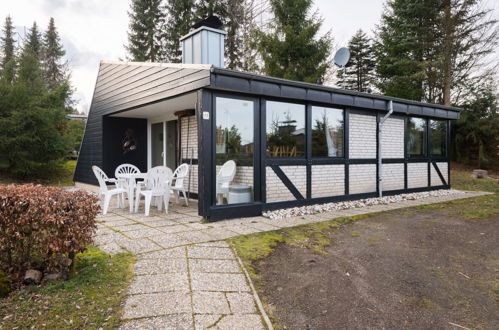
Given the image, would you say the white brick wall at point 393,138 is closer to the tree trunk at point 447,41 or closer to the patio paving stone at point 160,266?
the patio paving stone at point 160,266

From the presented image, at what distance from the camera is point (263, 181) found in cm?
558

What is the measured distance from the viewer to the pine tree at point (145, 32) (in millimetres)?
19062

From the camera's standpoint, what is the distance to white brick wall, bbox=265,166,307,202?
573 centimetres

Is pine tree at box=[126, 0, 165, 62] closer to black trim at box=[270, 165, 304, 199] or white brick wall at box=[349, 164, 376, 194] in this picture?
white brick wall at box=[349, 164, 376, 194]

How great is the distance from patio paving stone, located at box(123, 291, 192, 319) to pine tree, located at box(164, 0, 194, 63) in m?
17.4

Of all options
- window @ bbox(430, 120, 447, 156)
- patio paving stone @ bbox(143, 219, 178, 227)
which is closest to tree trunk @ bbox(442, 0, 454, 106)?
window @ bbox(430, 120, 447, 156)

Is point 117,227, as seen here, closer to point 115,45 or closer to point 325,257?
point 325,257

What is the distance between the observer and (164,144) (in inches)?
342

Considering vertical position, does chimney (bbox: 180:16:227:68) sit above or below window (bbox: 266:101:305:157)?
above

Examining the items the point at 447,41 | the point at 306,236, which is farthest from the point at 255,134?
the point at 447,41

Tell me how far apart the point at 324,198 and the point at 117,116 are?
5.84m

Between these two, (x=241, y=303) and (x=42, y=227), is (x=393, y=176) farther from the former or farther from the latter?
(x=42, y=227)

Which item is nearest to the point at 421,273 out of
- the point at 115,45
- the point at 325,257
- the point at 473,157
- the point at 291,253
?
the point at 325,257

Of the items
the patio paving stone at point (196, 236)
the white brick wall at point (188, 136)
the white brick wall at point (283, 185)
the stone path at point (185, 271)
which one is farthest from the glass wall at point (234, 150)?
the white brick wall at point (188, 136)
